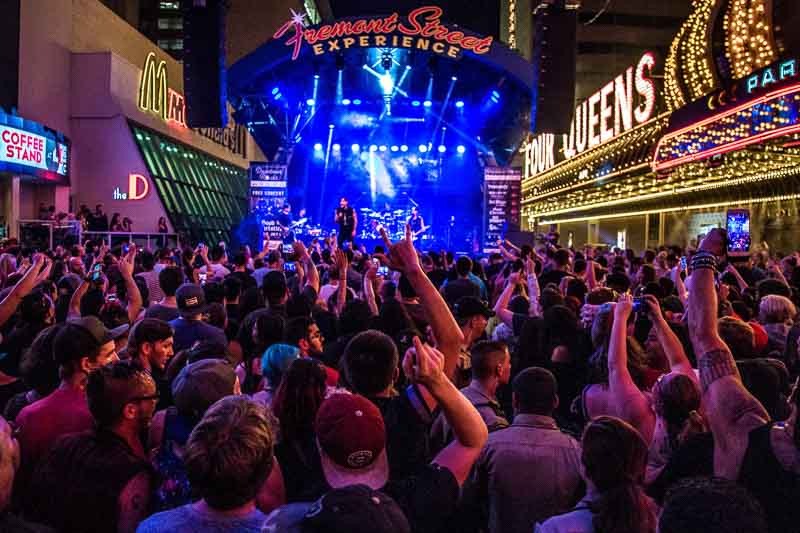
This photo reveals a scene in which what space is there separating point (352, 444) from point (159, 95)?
2706 cm

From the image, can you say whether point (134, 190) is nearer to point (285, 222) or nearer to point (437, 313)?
point (285, 222)

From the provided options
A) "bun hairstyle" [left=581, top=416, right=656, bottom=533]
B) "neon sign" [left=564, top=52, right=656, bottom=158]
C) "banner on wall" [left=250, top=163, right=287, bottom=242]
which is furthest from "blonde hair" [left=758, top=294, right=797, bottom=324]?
"banner on wall" [left=250, top=163, right=287, bottom=242]

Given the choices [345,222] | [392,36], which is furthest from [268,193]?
[392,36]

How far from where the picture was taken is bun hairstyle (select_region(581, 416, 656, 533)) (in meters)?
1.86

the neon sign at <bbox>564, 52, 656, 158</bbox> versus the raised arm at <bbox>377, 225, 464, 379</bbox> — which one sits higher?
the neon sign at <bbox>564, 52, 656, 158</bbox>

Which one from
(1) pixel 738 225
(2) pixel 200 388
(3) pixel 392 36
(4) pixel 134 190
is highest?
(3) pixel 392 36

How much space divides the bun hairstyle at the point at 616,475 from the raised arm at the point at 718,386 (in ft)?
1.17

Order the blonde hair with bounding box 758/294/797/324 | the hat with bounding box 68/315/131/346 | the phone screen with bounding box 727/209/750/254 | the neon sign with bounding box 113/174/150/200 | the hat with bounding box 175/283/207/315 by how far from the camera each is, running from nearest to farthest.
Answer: the hat with bounding box 68/315/131/346 < the hat with bounding box 175/283/207/315 < the blonde hair with bounding box 758/294/797/324 < the phone screen with bounding box 727/209/750/254 < the neon sign with bounding box 113/174/150/200

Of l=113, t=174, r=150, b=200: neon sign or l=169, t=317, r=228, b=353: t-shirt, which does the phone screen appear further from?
l=113, t=174, r=150, b=200: neon sign

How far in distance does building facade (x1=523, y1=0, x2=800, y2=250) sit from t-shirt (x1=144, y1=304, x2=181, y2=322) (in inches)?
397

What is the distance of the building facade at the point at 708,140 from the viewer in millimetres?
12695

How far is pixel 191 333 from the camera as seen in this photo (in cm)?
466

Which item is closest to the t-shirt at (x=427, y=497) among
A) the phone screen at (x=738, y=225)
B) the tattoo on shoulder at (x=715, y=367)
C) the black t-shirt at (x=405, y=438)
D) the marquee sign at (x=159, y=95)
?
the black t-shirt at (x=405, y=438)

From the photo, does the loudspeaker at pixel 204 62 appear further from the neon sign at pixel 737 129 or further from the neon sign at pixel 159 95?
the neon sign at pixel 159 95
